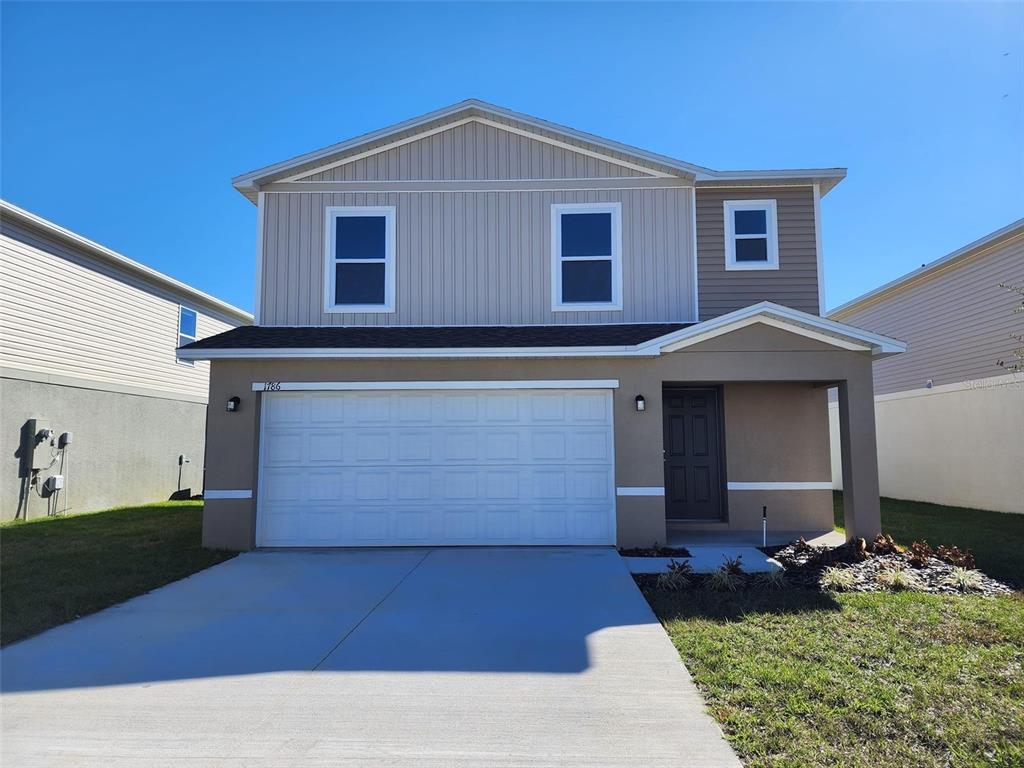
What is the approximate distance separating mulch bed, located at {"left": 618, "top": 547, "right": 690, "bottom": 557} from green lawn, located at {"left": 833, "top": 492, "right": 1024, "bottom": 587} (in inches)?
138

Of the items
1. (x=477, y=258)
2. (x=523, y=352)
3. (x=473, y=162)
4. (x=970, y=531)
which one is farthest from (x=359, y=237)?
(x=970, y=531)

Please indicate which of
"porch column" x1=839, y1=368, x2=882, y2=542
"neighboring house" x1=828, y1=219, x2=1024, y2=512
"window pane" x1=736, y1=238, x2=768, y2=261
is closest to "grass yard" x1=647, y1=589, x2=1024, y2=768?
"porch column" x1=839, y1=368, x2=882, y2=542

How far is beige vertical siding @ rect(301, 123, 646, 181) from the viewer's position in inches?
422

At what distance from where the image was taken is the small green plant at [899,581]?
678 cm

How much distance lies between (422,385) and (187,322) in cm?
1088

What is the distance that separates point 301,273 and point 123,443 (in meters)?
7.23

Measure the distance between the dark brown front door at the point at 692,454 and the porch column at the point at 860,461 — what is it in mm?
2081

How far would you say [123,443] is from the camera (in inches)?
565

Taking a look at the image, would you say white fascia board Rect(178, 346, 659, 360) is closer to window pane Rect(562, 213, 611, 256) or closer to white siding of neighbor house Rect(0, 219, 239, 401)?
window pane Rect(562, 213, 611, 256)

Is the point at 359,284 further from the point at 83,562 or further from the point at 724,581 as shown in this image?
the point at 724,581

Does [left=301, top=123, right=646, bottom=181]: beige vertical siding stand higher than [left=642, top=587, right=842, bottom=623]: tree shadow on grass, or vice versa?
[left=301, top=123, right=646, bottom=181]: beige vertical siding

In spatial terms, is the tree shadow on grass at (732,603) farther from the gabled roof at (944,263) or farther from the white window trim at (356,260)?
the gabled roof at (944,263)

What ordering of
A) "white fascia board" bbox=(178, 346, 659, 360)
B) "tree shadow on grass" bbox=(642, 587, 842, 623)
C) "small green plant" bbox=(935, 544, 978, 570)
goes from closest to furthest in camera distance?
"tree shadow on grass" bbox=(642, 587, 842, 623), "small green plant" bbox=(935, 544, 978, 570), "white fascia board" bbox=(178, 346, 659, 360)

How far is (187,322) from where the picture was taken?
17.1 metres
